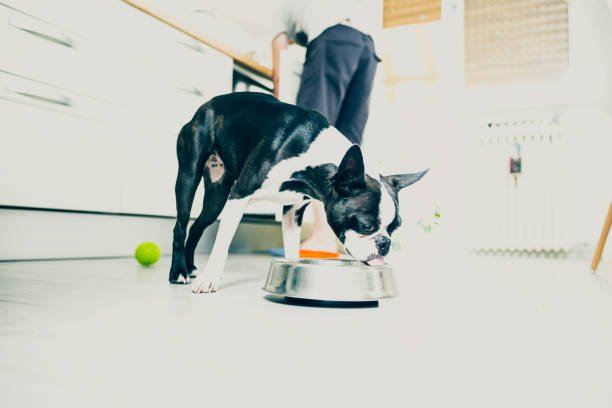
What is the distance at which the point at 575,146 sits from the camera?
11.7ft

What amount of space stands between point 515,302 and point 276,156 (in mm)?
752

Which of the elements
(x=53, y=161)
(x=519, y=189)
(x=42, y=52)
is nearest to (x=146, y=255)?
(x=53, y=161)

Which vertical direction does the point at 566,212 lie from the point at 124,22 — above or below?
below

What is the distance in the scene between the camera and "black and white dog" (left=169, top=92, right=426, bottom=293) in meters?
1.19

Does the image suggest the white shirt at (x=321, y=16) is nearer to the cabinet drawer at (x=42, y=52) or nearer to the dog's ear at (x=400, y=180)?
the cabinet drawer at (x=42, y=52)

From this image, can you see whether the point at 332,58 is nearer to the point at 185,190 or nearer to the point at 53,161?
the point at 185,190

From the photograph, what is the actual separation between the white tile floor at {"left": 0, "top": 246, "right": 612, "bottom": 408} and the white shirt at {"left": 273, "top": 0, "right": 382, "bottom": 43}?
1.37 metres

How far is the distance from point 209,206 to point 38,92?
0.93m

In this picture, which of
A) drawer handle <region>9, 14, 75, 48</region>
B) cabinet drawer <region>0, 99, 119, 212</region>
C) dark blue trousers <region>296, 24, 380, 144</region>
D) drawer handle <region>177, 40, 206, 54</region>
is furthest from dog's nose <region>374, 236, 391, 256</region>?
drawer handle <region>177, 40, 206, 54</region>

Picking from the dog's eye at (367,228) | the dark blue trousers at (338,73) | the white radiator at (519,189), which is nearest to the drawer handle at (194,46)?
the dark blue trousers at (338,73)

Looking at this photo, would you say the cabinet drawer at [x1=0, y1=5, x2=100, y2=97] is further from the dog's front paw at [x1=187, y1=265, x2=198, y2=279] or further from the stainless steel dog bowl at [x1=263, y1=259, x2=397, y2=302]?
the stainless steel dog bowl at [x1=263, y1=259, x2=397, y2=302]

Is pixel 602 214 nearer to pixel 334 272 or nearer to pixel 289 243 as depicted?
pixel 289 243

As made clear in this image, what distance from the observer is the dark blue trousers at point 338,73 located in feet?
6.93

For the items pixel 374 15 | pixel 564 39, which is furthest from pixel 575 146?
pixel 374 15
